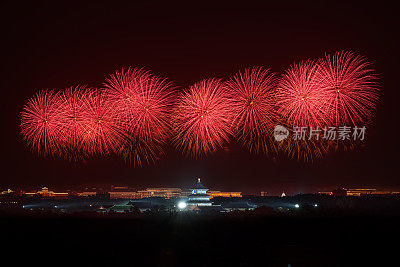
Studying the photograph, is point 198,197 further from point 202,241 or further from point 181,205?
point 202,241

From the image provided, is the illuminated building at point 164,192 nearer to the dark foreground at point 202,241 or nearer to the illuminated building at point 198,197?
the illuminated building at point 198,197

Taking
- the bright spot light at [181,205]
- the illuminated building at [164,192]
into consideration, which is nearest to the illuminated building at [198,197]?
the bright spot light at [181,205]

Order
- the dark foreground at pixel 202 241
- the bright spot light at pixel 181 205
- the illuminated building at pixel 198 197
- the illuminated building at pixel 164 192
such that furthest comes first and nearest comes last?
1. the illuminated building at pixel 164 192
2. the illuminated building at pixel 198 197
3. the bright spot light at pixel 181 205
4. the dark foreground at pixel 202 241

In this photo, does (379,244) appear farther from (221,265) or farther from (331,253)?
(221,265)

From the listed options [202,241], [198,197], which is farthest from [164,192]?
[202,241]

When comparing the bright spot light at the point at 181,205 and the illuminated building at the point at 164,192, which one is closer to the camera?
the bright spot light at the point at 181,205

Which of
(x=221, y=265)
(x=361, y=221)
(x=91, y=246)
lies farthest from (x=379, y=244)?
(x=91, y=246)

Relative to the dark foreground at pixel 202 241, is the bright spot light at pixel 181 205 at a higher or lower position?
lower
